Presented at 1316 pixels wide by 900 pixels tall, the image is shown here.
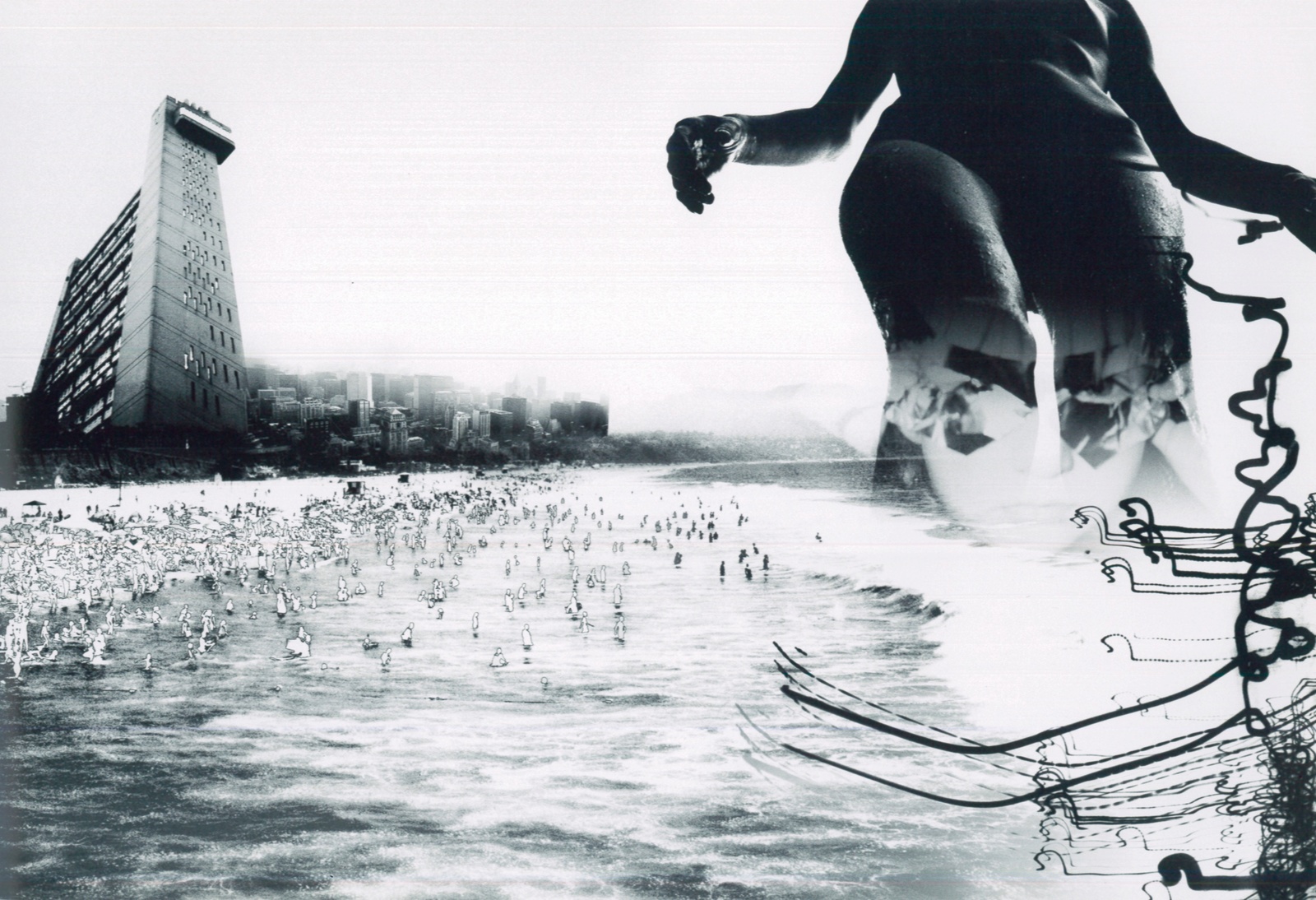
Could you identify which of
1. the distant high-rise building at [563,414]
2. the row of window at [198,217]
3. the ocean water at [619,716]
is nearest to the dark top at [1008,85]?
the ocean water at [619,716]

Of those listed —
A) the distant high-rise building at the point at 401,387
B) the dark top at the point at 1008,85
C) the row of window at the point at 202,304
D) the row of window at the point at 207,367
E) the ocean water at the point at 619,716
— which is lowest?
the ocean water at the point at 619,716

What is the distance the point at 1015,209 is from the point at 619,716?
1445 millimetres

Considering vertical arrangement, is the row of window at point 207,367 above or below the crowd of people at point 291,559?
above

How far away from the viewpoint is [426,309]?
1950 millimetres

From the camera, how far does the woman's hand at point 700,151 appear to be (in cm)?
187

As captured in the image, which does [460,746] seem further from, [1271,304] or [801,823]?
[1271,304]

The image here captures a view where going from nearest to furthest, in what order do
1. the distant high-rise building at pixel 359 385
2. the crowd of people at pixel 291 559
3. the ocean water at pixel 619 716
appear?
the ocean water at pixel 619 716 → the crowd of people at pixel 291 559 → the distant high-rise building at pixel 359 385

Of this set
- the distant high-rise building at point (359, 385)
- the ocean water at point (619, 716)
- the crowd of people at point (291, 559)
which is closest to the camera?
the ocean water at point (619, 716)

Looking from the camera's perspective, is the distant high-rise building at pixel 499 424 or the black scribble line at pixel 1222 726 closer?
the black scribble line at pixel 1222 726

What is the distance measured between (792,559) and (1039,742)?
64 cm

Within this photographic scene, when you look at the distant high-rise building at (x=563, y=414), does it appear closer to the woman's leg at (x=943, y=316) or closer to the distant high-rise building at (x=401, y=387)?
the distant high-rise building at (x=401, y=387)

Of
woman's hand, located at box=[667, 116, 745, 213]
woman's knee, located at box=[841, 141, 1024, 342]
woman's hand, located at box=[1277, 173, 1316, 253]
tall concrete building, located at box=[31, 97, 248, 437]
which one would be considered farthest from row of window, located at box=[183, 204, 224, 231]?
woman's hand, located at box=[1277, 173, 1316, 253]

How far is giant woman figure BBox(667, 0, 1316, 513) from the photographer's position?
1.84 meters

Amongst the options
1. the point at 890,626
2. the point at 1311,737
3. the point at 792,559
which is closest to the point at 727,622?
the point at 792,559
